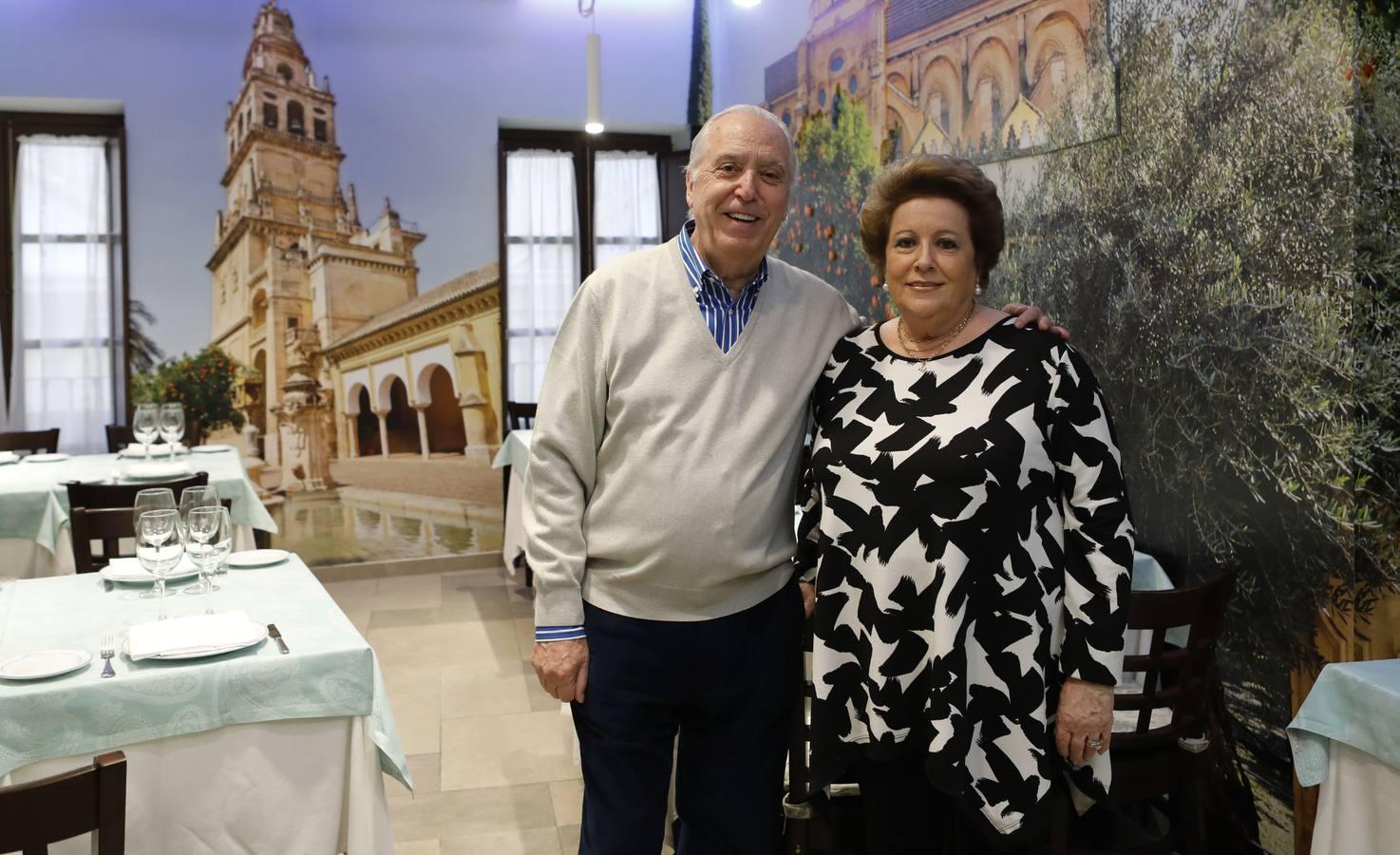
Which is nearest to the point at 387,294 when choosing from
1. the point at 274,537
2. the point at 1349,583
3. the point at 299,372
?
the point at 299,372

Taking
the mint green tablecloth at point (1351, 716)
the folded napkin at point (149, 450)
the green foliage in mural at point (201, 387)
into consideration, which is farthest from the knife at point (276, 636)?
the green foliage in mural at point (201, 387)

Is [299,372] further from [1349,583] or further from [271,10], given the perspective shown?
[1349,583]

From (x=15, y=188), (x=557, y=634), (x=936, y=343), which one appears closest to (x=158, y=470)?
(x=15, y=188)

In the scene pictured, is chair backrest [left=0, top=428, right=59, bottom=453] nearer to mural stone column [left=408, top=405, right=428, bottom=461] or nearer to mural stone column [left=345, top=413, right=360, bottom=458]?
mural stone column [left=345, top=413, right=360, bottom=458]

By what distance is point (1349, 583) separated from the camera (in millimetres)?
2008

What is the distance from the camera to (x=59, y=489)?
12.3 ft

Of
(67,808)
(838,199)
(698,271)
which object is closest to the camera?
(67,808)

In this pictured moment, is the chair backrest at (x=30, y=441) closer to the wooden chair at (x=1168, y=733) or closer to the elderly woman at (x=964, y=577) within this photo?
the elderly woman at (x=964, y=577)

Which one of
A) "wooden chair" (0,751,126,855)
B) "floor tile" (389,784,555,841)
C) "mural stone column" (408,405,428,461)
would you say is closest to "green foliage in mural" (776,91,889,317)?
"floor tile" (389,784,555,841)

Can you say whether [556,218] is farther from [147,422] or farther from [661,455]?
[661,455]

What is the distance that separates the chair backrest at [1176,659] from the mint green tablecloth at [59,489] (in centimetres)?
321

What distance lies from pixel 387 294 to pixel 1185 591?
17.0ft

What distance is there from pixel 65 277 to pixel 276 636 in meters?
4.75

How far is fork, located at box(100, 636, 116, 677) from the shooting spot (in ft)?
5.61
